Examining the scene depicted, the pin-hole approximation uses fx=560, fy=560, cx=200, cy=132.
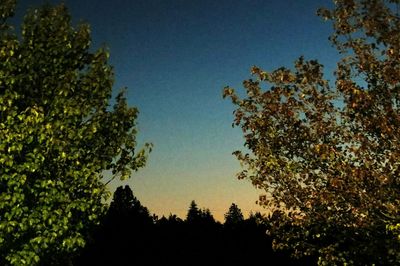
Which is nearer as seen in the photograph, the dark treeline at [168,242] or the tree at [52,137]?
the tree at [52,137]

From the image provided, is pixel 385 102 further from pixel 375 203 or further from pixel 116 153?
pixel 116 153

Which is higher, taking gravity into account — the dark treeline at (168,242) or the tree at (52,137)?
the dark treeline at (168,242)

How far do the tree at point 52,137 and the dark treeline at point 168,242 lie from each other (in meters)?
19.8

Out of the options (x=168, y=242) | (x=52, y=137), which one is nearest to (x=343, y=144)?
(x=52, y=137)

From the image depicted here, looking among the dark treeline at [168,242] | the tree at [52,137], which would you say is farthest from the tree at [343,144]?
Answer: the dark treeline at [168,242]

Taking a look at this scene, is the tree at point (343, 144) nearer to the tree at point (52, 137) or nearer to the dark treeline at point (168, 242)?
the tree at point (52, 137)

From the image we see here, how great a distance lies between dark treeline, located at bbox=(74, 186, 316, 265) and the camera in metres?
45.7

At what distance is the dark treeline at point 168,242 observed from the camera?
150 feet

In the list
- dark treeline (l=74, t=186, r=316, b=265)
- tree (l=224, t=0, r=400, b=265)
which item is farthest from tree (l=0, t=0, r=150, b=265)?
dark treeline (l=74, t=186, r=316, b=265)

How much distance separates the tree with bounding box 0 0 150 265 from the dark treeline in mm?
19845

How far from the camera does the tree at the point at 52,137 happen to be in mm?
18938

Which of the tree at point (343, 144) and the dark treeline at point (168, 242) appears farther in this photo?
the dark treeline at point (168, 242)

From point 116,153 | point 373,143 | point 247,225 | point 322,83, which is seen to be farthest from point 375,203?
point 247,225

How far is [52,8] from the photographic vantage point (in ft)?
78.7
